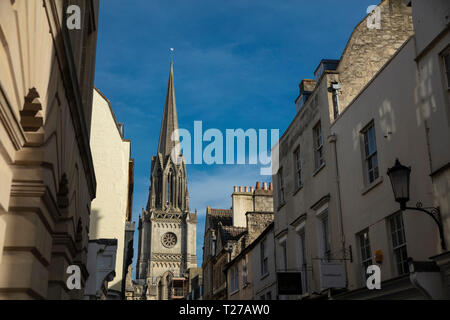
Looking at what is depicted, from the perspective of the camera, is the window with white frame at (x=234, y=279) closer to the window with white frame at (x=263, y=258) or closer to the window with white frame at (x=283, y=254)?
the window with white frame at (x=263, y=258)

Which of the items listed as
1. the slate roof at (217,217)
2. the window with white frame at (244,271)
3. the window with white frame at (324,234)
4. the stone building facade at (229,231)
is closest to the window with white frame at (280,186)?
the window with white frame at (324,234)

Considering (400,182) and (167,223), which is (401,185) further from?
(167,223)

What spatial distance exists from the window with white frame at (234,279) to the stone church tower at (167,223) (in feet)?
308

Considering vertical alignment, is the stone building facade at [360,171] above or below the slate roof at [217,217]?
below

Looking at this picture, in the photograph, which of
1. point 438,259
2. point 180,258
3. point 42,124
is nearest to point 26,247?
point 42,124

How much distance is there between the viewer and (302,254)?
808 inches

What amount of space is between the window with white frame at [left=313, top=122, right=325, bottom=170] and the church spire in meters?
112

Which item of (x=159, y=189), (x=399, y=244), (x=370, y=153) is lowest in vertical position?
(x=399, y=244)

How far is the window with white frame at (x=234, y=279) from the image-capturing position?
32719 mm

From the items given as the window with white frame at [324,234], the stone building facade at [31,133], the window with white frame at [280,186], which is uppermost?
the window with white frame at [280,186]

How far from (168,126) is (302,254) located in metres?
116

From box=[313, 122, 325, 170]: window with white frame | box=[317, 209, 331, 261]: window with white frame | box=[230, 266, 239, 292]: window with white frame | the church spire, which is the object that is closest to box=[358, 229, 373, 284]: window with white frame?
box=[317, 209, 331, 261]: window with white frame

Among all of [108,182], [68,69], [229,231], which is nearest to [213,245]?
[229,231]
